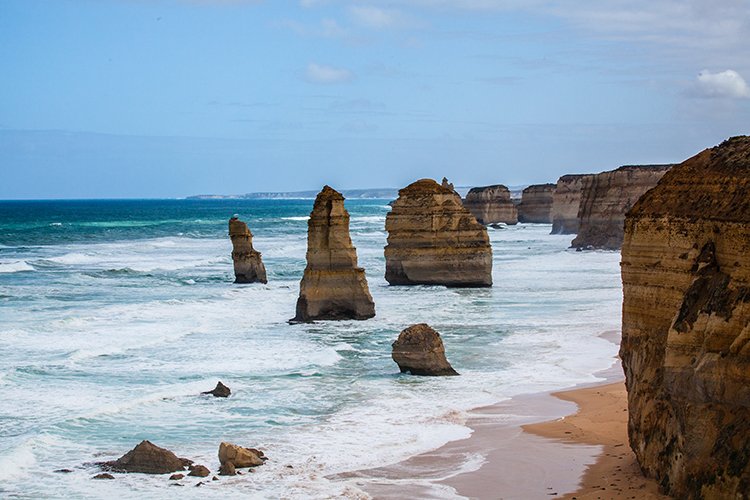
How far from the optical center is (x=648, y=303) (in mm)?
14734

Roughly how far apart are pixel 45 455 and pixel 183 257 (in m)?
53.3

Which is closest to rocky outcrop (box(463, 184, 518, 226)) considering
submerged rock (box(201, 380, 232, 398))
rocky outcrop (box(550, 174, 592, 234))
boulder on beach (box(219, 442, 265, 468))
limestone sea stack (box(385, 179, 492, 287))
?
rocky outcrop (box(550, 174, 592, 234))

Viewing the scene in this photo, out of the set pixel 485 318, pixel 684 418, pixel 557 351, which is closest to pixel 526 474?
pixel 684 418

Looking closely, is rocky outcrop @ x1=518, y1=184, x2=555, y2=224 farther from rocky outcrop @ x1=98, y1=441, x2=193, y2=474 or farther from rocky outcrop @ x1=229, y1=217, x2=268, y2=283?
rocky outcrop @ x1=98, y1=441, x2=193, y2=474

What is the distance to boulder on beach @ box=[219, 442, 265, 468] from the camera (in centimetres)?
1697

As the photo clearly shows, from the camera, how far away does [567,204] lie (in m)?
95.4

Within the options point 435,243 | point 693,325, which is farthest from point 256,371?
point 435,243

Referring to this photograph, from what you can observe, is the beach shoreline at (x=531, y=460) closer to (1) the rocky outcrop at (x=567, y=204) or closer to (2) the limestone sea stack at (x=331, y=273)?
(2) the limestone sea stack at (x=331, y=273)

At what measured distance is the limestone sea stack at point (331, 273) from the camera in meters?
33.8

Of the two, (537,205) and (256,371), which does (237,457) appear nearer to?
(256,371)

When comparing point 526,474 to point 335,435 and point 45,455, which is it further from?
point 45,455

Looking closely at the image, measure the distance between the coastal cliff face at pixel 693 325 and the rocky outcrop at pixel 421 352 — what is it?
9.34 metres

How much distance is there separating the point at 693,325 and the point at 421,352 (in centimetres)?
1234

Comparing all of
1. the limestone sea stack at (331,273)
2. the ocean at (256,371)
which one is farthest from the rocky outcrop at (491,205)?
the limestone sea stack at (331,273)
